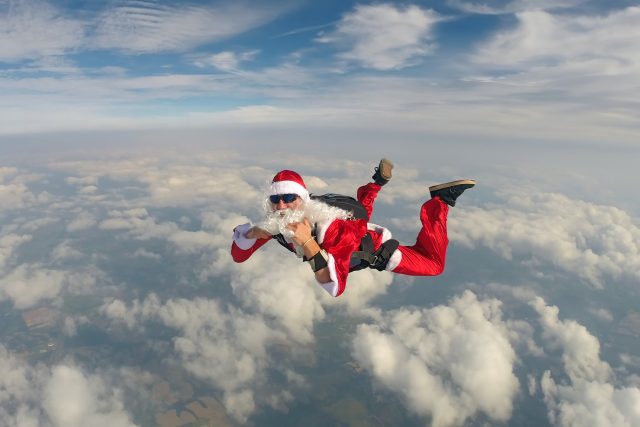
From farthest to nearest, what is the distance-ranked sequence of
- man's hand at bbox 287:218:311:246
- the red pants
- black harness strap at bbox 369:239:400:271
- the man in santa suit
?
the red pants → black harness strap at bbox 369:239:400:271 → the man in santa suit → man's hand at bbox 287:218:311:246

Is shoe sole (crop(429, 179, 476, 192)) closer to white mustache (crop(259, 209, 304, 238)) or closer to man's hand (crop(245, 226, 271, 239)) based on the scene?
white mustache (crop(259, 209, 304, 238))

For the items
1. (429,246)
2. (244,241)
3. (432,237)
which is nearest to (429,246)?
(429,246)

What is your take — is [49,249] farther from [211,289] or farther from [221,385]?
[221,385]

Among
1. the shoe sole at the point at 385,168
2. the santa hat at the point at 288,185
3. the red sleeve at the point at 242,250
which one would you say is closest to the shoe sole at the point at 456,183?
the shoe sole at the point at 385,168

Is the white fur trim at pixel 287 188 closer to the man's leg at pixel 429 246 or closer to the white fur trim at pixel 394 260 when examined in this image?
the white fur trim at pixel 394 260

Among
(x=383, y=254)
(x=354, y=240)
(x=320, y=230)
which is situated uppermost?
(x=320, y=230)

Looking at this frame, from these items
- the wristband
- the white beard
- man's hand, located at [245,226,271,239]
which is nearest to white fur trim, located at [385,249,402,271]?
the white beard

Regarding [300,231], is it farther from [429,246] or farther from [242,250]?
[429,246]
